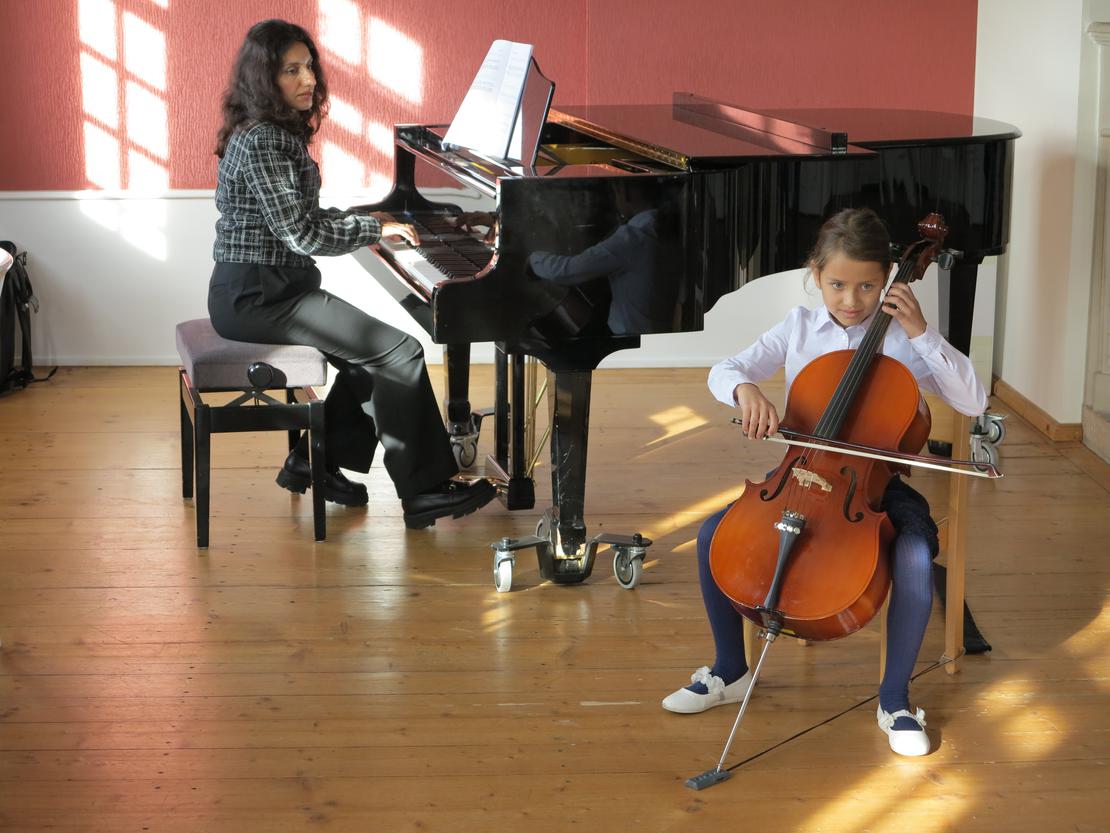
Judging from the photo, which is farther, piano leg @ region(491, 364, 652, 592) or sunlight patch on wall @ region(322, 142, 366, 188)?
sunlight patch on wall @ region(322, 142, 366, 188)

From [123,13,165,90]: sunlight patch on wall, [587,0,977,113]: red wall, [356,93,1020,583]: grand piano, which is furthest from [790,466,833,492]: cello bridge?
[123,13,165,90]: sunlight patch on wall

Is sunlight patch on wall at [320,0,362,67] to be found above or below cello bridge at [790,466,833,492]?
above

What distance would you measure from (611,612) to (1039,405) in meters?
2.08

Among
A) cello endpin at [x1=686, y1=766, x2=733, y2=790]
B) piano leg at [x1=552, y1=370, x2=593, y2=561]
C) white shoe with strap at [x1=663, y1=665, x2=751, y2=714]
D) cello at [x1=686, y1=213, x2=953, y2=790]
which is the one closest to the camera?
cello at [x1=686, y1=213, x2=953, y2=790]

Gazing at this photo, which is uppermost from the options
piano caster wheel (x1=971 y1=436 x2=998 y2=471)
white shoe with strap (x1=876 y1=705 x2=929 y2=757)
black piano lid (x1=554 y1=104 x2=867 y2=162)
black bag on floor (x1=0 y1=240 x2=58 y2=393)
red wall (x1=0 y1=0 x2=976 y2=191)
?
red wall (x1=0 y1=0 x2=976 y2=191)

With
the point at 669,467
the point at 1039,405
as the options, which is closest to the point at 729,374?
the point at 669,467

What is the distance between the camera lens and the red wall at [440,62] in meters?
4.98

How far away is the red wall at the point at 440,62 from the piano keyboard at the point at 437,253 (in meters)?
1.58

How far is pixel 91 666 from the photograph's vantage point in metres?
2.73

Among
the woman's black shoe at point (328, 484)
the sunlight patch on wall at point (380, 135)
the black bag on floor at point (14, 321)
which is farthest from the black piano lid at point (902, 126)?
the black bag on floor at point (14, 321)

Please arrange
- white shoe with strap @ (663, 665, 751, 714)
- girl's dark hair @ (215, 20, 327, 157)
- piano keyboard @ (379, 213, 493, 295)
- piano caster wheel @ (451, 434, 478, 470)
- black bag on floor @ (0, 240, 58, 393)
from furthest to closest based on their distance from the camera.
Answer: black bag on floor @ (0, 240, 58, 393) < piano caster wheel @ (451, 434, 478, 470) < girl's dark hair @ (215, 20, 327, 157) < piano keyboard @ (379, 213, 493, 295) < white shoe with strap @ (663, 665, 751, 714)

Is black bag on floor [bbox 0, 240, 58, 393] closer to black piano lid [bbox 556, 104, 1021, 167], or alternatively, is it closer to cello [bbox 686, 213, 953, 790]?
black piano lid [bbox 556, 104, 1021, 167]

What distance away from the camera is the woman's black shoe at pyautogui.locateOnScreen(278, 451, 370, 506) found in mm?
3654

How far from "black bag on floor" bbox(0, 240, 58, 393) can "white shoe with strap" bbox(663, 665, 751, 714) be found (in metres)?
3.18
